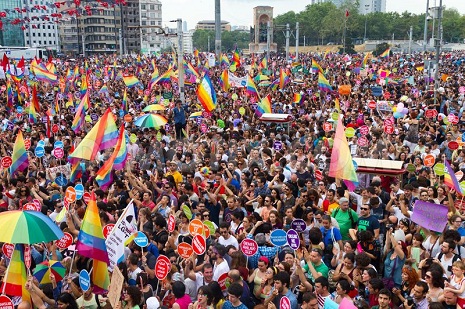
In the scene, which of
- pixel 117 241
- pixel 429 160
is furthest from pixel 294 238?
pixel 429 160

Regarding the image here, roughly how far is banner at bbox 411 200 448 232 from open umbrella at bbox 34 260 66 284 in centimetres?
409

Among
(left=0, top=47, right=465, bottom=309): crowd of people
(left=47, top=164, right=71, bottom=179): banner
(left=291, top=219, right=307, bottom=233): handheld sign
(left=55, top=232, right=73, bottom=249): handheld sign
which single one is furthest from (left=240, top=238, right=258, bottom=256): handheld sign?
(left=47, top=164, right=71, bottom=179): banner

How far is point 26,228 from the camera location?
548 cm

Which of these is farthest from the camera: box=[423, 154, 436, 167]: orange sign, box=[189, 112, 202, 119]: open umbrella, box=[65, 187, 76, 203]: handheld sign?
box=[189, 112, 202, 119]: open umbrella

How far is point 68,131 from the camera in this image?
46.9 feet

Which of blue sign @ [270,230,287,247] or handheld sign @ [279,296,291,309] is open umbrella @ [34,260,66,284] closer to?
blue sign @ [270,230,287,247]

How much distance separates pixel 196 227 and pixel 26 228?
191 centimetres

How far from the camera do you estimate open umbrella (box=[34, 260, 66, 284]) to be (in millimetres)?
6043

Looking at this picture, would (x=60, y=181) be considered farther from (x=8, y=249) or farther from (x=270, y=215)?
(x=270, y=215)

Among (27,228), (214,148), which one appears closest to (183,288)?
(27,228)

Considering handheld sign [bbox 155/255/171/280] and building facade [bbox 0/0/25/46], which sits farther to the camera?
building facade [bbox 0/0/25/46]

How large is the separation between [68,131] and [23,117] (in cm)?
489

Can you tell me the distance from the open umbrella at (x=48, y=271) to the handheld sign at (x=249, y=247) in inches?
79.9

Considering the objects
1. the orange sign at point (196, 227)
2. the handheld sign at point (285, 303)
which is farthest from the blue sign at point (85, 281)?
the handheld sign at point (285, 303)
